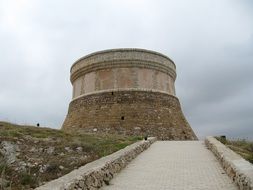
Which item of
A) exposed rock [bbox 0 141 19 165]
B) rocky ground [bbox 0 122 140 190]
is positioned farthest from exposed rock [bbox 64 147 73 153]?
exposed rock [bbox 0 141 19 165]

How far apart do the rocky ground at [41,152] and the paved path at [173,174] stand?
2.50 meters

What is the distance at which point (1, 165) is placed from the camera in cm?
1035

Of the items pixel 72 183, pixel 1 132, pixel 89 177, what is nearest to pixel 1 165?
pixel 1 132

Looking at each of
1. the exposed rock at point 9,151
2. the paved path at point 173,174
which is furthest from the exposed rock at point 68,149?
the paved path at point 173,174

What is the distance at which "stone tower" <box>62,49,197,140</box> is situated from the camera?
21.2 meters

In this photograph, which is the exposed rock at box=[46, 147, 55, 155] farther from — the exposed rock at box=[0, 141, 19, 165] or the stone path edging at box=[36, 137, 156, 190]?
the stone path edging at box=[36, 137, 156, 190]

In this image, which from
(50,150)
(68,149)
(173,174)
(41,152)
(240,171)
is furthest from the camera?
(68,149)

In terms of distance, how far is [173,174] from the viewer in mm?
7855

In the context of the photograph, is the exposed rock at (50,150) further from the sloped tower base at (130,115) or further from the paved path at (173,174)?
the sloped tower base at (130,115)

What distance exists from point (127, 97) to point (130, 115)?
1.39m

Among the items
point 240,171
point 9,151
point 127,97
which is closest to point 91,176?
point 240,171

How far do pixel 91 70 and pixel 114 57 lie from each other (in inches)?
79.6

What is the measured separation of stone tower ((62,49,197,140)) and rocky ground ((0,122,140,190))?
19.0ft

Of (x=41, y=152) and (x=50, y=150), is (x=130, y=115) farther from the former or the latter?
(x=41, y=152)
